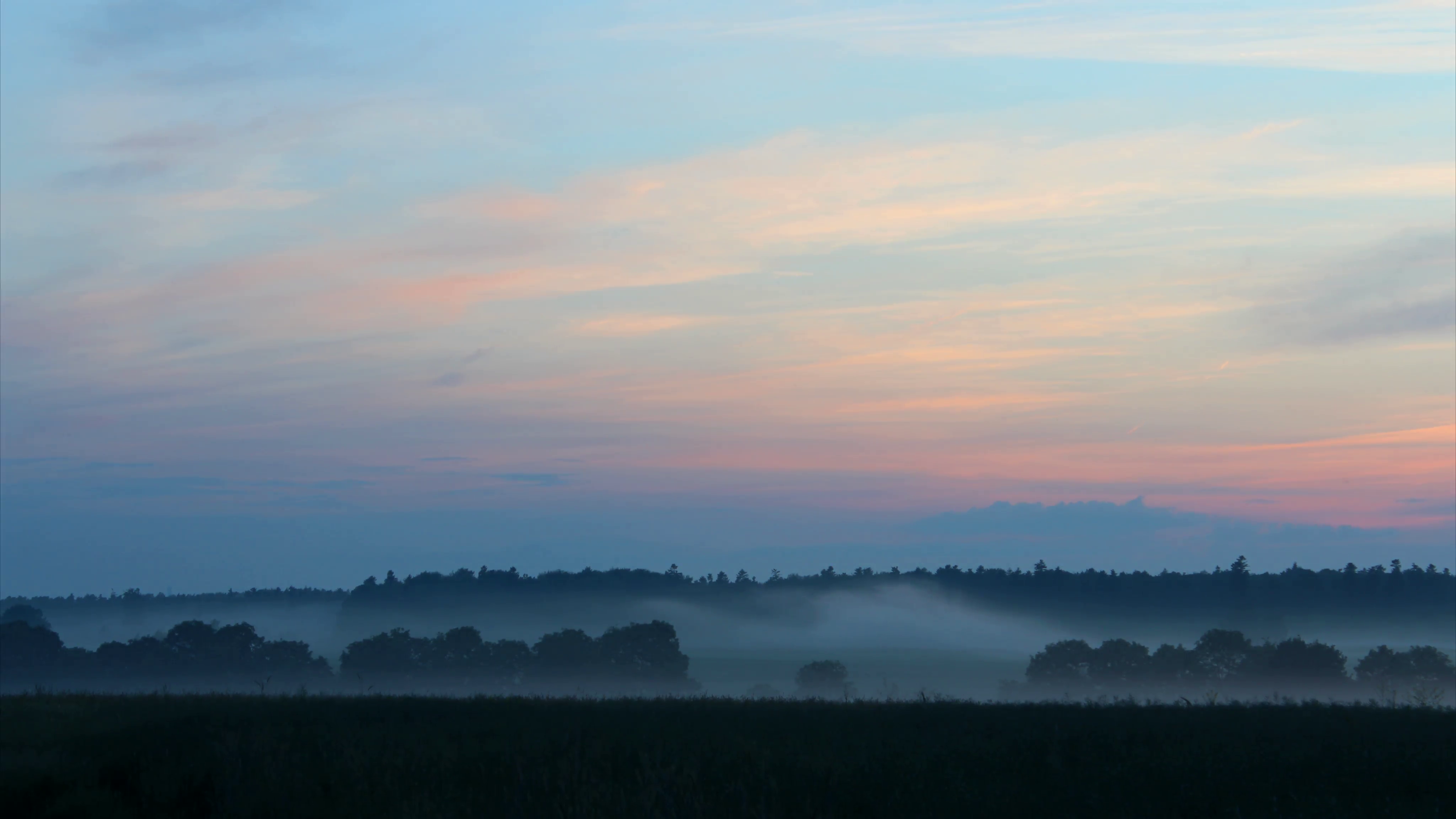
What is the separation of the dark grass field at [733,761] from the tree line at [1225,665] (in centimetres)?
9233

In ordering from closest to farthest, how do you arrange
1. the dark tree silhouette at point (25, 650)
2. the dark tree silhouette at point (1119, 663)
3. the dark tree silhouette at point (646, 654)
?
the dark tree silhouette at point (646, 654) < the dark tree silhouette at point (25, 650) < the dark tree silhouette at point (1119, 663)

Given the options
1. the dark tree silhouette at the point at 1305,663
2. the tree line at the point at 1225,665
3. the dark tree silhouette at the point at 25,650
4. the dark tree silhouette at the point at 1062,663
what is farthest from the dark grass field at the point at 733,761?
the dark tree silhouette at the point at 25,650

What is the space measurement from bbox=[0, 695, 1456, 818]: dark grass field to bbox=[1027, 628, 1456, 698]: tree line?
303 feet

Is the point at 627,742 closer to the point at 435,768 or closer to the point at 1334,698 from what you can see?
the point at 435,768

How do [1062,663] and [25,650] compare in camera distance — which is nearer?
[25,650]

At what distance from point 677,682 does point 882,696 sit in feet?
297

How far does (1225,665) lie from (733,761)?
11370cm

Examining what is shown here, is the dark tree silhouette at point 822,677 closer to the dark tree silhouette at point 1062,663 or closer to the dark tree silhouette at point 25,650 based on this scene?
the dark tree silhouette at point 1062,663

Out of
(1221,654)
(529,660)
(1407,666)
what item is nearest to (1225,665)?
(1221,654)

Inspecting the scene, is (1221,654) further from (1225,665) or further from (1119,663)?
(1119,663)

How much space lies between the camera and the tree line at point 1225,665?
346 feet

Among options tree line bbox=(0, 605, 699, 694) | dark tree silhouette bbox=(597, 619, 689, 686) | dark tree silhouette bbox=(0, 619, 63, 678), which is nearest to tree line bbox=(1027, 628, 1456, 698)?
dark tree silhouette bbox=(597, 619, 689, 686)

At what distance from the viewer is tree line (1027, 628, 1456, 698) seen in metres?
105

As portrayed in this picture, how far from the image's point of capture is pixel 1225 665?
11675 centimetres
